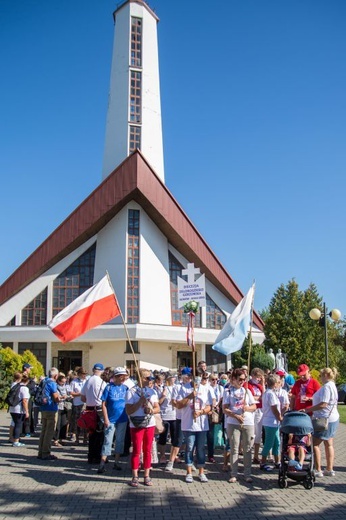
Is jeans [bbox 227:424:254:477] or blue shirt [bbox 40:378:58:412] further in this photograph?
blue shirt [bbox 40:378:58:412]

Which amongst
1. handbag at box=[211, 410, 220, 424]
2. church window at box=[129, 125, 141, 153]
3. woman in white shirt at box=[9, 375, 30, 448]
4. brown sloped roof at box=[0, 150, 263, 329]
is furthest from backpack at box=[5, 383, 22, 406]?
church window at box=[129, 125, 141, 153]

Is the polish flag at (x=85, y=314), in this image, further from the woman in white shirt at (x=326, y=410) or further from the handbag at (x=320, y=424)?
the handbag at (x=320, y=424)

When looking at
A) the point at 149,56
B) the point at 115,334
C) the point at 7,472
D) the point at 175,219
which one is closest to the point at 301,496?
the point at 7,472

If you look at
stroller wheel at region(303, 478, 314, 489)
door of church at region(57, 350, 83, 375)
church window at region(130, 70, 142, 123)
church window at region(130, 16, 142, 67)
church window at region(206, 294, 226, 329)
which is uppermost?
church window at region(130, 16, 142, 67)

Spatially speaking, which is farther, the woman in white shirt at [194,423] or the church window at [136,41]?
the church window at [136,41]

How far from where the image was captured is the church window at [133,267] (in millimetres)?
26000

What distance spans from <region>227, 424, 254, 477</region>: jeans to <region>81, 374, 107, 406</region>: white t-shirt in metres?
2.52

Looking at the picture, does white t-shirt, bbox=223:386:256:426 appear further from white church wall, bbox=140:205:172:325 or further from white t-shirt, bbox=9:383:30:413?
white church wall, bbox=140:205:172:325

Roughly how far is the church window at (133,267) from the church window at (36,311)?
4461 mm

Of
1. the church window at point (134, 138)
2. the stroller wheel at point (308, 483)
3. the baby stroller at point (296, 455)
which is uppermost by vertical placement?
the church window at point (134, 138)

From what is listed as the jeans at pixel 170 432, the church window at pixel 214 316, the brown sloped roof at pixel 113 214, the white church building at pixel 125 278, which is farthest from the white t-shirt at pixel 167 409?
the church window at pixel 214 316

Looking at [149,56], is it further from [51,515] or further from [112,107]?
[51,515]

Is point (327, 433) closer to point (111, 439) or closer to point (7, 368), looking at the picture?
point (111, 439)

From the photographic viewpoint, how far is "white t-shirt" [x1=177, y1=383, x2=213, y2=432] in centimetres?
776
